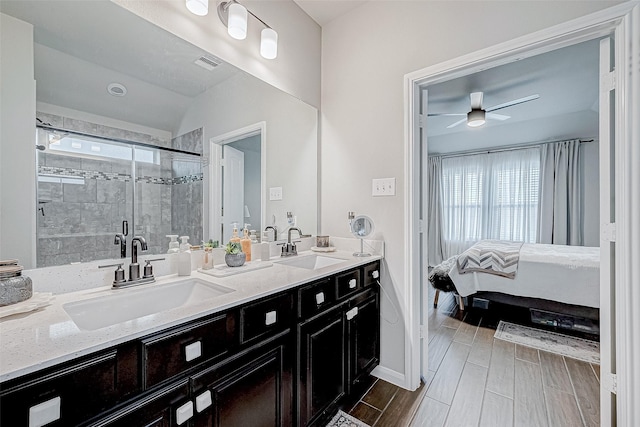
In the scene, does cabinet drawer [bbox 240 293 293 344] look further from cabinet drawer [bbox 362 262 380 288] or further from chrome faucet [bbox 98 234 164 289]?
cabinet drawer [bbox 362 262 380 288]

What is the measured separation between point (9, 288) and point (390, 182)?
1885 mm

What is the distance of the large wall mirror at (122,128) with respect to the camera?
1082 millimetres

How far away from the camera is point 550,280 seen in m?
2.68

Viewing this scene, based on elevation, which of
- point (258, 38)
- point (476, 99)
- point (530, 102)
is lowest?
point (258, 38)

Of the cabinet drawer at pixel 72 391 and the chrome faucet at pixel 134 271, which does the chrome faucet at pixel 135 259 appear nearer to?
the chrome faucet at pixel 134 271

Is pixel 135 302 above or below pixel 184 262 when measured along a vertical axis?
below

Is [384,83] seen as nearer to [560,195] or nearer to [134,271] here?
[134,271]

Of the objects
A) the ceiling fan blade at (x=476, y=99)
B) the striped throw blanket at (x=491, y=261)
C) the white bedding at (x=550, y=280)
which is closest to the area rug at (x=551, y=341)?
the white bedding at (x=550, y=280)

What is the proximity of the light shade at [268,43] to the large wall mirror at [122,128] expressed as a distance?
192 mm

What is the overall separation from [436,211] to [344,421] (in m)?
4.97

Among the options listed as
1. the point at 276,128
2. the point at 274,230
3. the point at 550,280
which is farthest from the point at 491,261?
the point at 276,128

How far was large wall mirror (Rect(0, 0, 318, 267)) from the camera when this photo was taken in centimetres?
108

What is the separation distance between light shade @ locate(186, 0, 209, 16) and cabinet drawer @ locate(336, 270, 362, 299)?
1.55 meters

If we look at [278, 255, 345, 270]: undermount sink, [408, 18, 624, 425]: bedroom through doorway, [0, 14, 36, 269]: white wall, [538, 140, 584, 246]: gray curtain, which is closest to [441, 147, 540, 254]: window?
[408, 18, 624, 425]: bedroom through doorway
